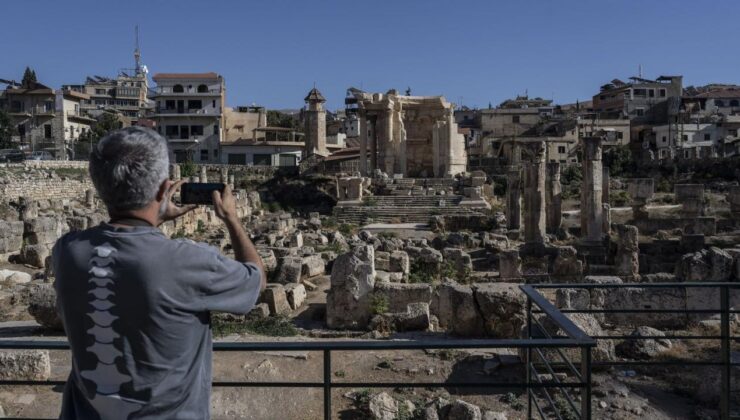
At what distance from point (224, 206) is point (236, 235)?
18 cm

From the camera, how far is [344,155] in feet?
184

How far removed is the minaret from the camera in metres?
60.3

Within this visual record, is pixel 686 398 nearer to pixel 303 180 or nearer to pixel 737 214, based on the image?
pixel 737 214

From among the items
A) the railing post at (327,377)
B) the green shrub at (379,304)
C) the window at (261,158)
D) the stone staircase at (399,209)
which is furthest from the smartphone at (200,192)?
the window at (261,158)

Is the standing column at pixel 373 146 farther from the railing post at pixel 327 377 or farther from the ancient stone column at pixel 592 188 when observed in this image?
the railing post at pixel 327 377

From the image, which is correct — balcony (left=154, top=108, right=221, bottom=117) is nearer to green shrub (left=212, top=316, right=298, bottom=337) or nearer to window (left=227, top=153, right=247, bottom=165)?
window (left=227, top=153, right=247, bottom=165)

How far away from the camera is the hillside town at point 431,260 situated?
24.5ft

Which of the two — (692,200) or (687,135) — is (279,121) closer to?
(687,135)

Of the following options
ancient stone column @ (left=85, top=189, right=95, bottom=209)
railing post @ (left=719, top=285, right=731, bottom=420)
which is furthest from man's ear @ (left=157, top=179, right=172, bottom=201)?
ancient stone column @ (left=85, top=189, right=95, bottom=209)

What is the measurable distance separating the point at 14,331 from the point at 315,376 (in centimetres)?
559

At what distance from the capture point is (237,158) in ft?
215

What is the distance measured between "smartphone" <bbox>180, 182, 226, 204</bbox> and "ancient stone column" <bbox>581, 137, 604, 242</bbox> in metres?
22.0

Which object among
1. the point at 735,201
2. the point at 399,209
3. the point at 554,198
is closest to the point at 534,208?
the point at 554,198

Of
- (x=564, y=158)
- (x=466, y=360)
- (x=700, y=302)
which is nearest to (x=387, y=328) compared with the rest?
(x=466, y=360)
